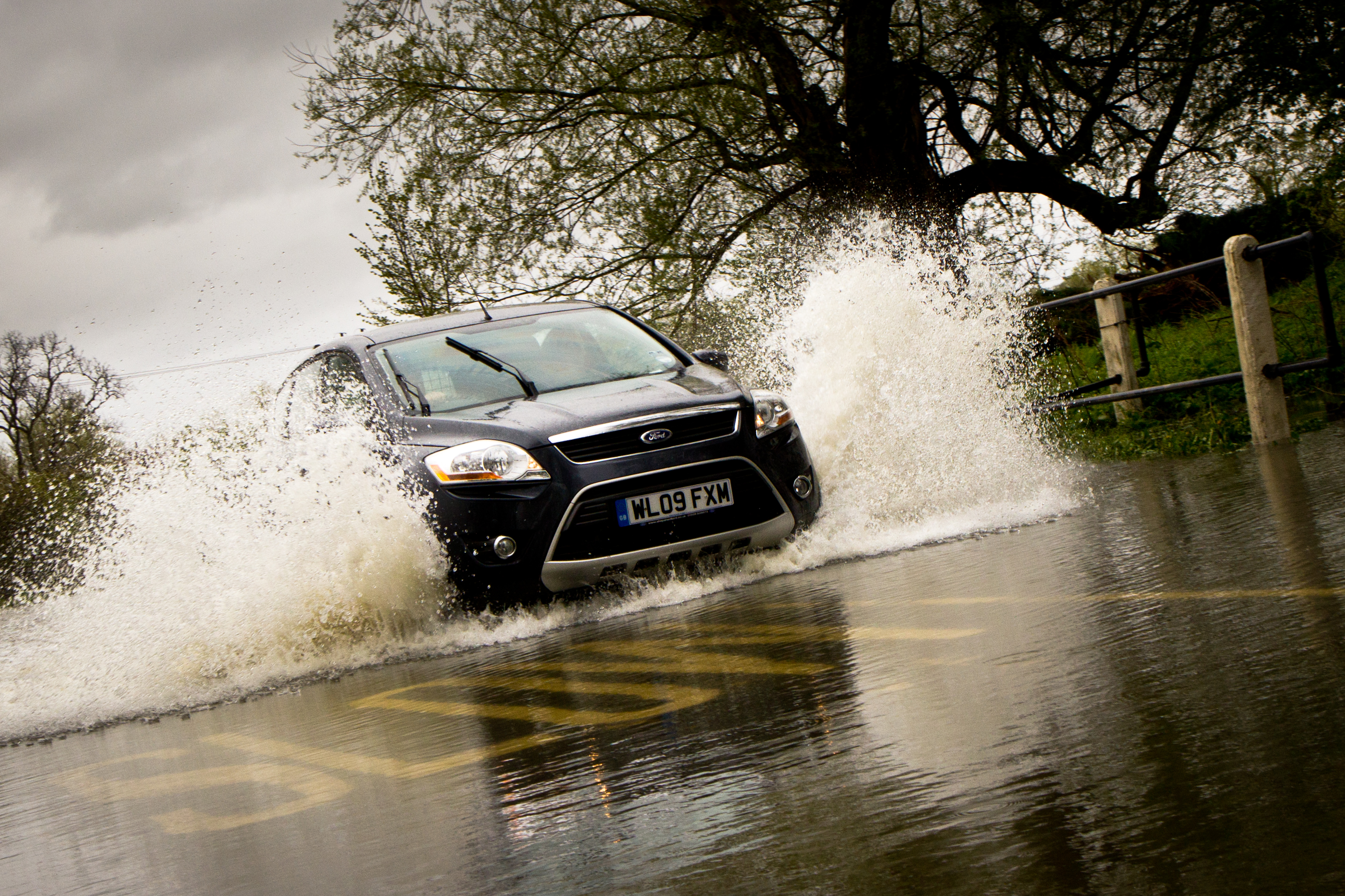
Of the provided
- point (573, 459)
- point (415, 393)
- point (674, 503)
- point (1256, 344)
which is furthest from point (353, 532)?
point (1256, 344)

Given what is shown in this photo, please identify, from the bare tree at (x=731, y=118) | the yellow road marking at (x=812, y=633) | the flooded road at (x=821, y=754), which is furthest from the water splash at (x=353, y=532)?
the bare tree at (x=731, y=118)

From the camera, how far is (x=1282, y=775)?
2480 mm

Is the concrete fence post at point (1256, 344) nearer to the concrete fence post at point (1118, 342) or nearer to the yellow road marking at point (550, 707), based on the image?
the concrete fence post at point (1118, 342)

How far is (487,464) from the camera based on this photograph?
6.12m

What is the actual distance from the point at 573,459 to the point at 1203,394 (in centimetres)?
705

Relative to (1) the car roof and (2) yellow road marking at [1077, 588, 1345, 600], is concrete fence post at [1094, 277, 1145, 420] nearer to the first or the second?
(1) the car roof

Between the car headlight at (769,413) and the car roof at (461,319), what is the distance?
5.37 ft

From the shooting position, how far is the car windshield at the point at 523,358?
6996mm

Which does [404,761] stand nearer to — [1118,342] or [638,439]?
[638,439]

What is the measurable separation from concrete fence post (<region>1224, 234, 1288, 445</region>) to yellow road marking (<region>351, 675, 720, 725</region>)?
5.62 meters

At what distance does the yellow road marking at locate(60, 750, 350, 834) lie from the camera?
3.63 m

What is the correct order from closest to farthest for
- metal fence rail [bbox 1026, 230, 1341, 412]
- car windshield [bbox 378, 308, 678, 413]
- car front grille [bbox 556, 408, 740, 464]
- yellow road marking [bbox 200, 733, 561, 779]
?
1. yellow road marking [bbox 200, 733, 561, 779]
2. car front grille [bbox 556, 408, 740, 464]
3. car windshield [bbox 378, 308, 678, 413]
4. metal fence rail [bbox 1026, 230, 1341, 412]

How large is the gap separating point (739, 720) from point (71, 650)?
16.6 feet

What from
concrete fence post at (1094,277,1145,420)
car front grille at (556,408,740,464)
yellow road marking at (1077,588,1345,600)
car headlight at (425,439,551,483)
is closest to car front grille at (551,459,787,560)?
car front grille at (556,408,740,464)
